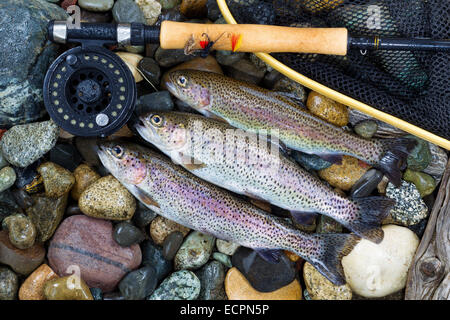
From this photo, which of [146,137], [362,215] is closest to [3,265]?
[146,137]

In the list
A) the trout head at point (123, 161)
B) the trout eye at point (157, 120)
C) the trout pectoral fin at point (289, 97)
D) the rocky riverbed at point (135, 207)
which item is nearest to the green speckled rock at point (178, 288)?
the rocky riverbed at point (135, 207)

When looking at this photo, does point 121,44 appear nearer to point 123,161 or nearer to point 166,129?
point 166,129

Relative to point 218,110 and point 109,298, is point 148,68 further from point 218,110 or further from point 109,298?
point 109,298

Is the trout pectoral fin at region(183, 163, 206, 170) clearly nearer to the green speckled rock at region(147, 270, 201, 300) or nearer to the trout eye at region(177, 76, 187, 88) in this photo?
the trout eye at region(177, 76, 187, 88)

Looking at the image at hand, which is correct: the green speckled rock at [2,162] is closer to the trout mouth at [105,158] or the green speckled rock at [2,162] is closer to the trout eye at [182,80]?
the trout mouth at [105,158]
